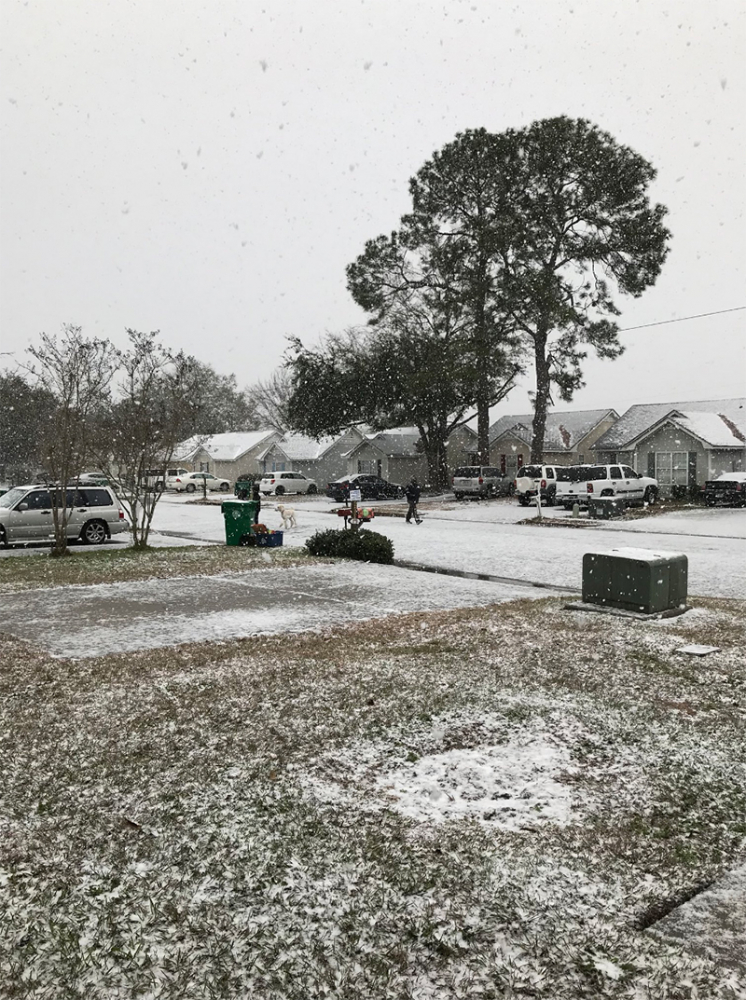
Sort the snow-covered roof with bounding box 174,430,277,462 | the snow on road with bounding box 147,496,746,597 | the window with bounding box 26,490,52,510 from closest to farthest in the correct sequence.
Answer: the snow on road with bounding box 147,496,746,597 < the window with bounding box 26,490,52,510 < the snow-covered roof with bounding box 174,430,277,462

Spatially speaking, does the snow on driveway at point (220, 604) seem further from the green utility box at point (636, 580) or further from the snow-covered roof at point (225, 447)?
the snow-covered roof at point (225, 447)

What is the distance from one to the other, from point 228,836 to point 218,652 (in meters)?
4.41

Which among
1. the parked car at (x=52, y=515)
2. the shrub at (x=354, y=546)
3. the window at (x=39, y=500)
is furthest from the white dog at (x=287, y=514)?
the shrub at (x=354, y=546)

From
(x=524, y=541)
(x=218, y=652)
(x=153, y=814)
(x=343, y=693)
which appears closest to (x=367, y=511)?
(x=524, y=541)

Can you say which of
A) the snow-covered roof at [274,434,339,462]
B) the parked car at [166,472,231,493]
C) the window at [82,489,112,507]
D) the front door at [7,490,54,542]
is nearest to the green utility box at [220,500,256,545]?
the window at [82,489,112,507]

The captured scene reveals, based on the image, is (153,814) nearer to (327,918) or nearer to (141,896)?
(141,896)

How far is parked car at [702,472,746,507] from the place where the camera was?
35.9m

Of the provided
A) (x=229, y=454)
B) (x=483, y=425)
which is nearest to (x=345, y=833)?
(x=483, y=425)

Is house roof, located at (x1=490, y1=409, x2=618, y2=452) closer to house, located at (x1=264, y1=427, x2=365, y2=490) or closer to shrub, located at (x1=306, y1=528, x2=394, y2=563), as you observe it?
house, located at (x1=264, y1=427, x2=365, y2=490)

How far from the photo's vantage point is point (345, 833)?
4.52m

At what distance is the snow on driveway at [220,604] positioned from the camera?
9836 mm

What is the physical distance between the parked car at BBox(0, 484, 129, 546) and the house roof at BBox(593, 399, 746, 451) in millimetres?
31492

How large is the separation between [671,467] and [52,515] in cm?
3333

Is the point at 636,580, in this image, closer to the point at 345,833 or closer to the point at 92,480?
the point at 345,833
